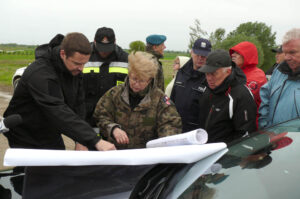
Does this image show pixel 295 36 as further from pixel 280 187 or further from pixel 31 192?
pixel 31 192

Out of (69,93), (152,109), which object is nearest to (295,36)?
(152,109)

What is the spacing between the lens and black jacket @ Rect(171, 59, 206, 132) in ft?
10.9

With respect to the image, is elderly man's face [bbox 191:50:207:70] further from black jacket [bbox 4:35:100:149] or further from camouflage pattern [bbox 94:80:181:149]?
black jacket [bbox 4:35:100:149]

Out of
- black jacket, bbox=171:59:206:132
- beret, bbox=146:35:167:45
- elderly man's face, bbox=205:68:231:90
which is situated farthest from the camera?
beret, bbox=146:35:167:45

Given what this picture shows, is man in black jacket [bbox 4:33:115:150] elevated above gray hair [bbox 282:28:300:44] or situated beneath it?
situated beneath

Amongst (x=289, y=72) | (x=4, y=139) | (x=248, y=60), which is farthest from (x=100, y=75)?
(x=4, y=139)

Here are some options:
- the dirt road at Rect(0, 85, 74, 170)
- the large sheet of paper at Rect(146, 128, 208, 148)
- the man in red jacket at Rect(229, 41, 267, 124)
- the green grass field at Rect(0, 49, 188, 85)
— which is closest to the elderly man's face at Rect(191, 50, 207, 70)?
the man in red jacket at Rect(229, 41, 267, 124)

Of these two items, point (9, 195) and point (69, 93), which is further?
point (69, 93)

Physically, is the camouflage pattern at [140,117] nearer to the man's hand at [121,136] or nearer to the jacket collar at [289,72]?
the man's hand at [121,136]

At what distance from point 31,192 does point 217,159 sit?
933 mm

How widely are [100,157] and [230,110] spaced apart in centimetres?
151

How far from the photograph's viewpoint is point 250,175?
1499 millimetres

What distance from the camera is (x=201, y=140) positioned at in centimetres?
153

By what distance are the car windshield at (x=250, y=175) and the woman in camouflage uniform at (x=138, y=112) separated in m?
0.70
